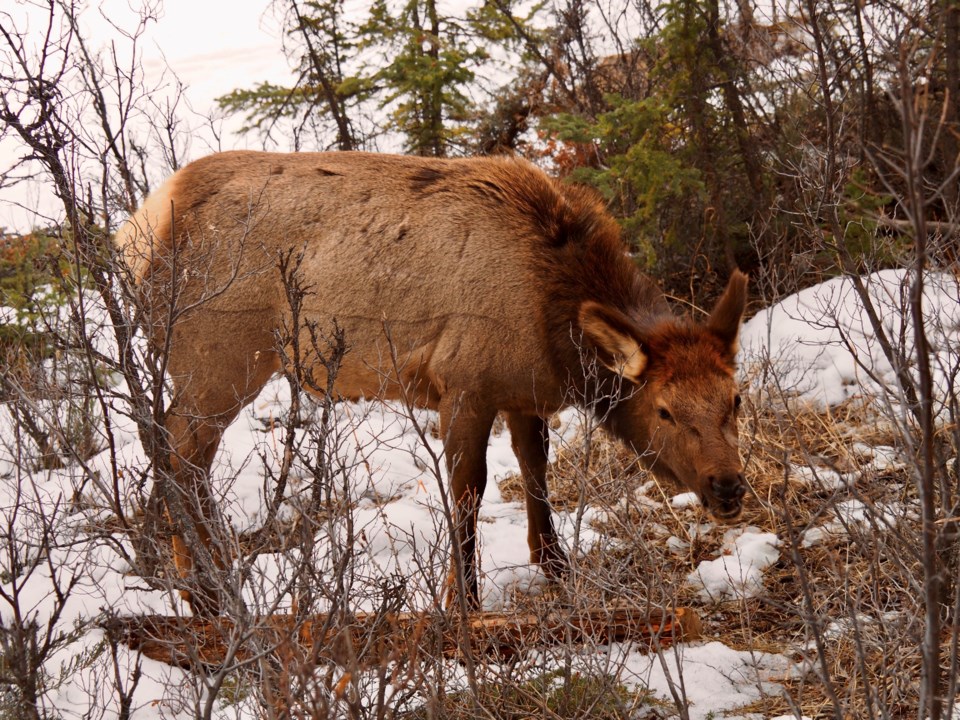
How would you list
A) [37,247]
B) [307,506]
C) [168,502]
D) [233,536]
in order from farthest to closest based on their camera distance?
[37,247]
[168,502]
[307,506]
[233,536]

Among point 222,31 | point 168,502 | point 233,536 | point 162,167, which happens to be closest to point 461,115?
point 162,167

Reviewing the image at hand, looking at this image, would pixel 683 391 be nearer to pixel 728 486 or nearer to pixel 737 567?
pixel 728 486

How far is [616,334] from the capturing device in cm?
528

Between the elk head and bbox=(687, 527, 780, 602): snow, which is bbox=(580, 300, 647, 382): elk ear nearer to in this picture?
the elk head

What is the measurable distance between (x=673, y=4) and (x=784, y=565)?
541 cm

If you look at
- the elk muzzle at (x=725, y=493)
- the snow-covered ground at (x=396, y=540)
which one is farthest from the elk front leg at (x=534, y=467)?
the elk muzzle at (x=725, y=493)

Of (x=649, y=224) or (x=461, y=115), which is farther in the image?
(x=461, y=115)

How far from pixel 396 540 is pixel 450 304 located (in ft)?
5.22

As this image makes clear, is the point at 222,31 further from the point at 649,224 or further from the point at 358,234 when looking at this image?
the point at 358,234

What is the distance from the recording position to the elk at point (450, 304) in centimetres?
546

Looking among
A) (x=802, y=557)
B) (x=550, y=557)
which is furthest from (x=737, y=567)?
(x=550, y=557)

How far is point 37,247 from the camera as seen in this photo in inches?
381

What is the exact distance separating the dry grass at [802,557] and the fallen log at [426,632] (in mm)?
Answer: 175

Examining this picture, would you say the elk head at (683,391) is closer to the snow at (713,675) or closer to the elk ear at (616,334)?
the elk ear at (616,334)
